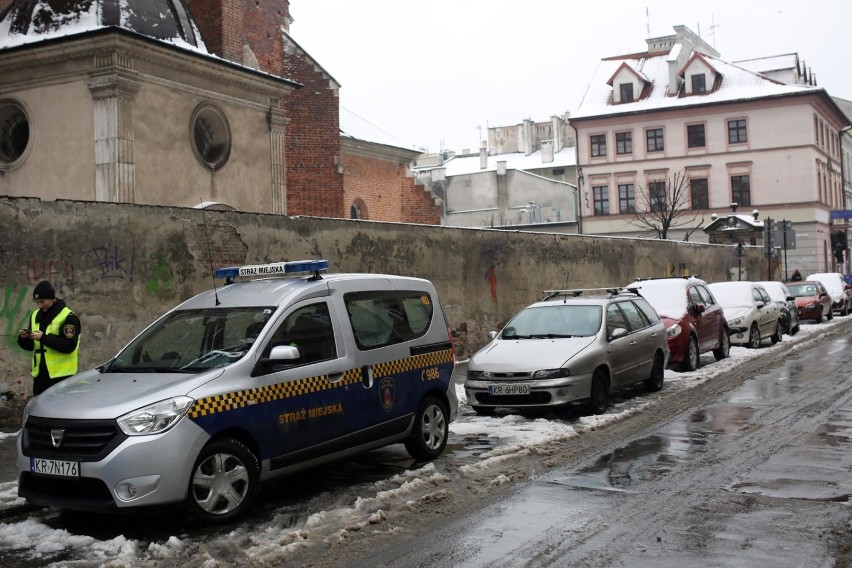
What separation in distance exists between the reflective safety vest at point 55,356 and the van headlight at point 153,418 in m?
2.57

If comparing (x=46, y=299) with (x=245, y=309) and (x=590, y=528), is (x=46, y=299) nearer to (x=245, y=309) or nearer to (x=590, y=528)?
(x=245, y=309)

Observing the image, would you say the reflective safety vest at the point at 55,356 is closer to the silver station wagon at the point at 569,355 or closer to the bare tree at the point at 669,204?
the silver station wagon at the point at 569,355

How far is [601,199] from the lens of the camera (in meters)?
63.6

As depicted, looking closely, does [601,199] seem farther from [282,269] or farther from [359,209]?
[282,269]

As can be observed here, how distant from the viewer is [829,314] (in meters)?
31.4

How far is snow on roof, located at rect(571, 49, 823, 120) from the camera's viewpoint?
5894 centimetres

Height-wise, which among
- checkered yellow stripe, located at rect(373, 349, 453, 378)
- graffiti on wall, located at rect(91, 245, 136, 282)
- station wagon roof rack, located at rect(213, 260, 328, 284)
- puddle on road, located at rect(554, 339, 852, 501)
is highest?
graffiti on wall, located at rect(91, 245, 136, 282)

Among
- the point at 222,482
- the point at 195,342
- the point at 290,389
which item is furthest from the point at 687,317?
the point at 222,482

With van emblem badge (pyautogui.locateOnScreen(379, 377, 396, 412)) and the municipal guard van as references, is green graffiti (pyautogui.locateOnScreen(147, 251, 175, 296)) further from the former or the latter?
van emblem badge (pyautogui.locateOnScreen(379, 377, 396, 412))

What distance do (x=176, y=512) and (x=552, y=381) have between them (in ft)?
17.8

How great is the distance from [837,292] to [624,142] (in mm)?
29238

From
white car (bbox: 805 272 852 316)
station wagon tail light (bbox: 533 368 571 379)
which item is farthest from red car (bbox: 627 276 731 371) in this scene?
white car (bbox: 805 272 852 316)

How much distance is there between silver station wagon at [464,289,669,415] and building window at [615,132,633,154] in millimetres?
50630

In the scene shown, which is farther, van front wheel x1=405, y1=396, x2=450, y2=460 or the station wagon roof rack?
van front wheel x1=405, y1=396, x2=450, y2=460
